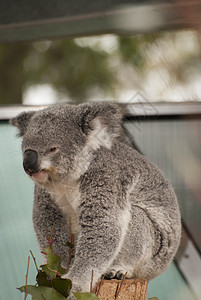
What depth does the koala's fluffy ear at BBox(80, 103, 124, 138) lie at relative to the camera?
79.5 inches

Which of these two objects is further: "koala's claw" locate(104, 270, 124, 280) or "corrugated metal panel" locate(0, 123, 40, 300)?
"corrugated metal panel" locate(0, 123, 40, 300)

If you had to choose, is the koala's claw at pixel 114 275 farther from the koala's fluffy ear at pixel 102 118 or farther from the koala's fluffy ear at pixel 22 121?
the koala's fluffy ear at pixel 22 121

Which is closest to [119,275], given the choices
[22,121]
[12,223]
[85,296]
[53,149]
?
[85,296]

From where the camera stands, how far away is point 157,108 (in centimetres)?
342

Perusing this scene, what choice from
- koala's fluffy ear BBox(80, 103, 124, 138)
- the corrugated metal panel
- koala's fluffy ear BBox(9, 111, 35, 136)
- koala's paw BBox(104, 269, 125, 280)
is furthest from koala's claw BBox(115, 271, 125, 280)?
the corrugated metal panel

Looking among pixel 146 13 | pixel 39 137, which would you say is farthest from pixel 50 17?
pixel 39 137

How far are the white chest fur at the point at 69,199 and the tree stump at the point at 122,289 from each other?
0.35 meters

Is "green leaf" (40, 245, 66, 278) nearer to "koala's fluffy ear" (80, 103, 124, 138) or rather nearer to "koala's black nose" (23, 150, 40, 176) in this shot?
"koala's black nose" (23, 150, 40, 176)

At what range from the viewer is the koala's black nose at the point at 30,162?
173 centimetres

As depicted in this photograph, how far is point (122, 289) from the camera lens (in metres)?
2.01

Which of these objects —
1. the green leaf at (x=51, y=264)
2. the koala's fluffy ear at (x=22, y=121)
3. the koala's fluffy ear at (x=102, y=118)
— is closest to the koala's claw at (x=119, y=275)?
the green leaf at (x=51, y=264)

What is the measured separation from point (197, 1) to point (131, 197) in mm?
1663

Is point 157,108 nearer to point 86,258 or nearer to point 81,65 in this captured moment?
point 86,258

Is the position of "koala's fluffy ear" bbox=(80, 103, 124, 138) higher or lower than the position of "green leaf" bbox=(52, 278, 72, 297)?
higher
